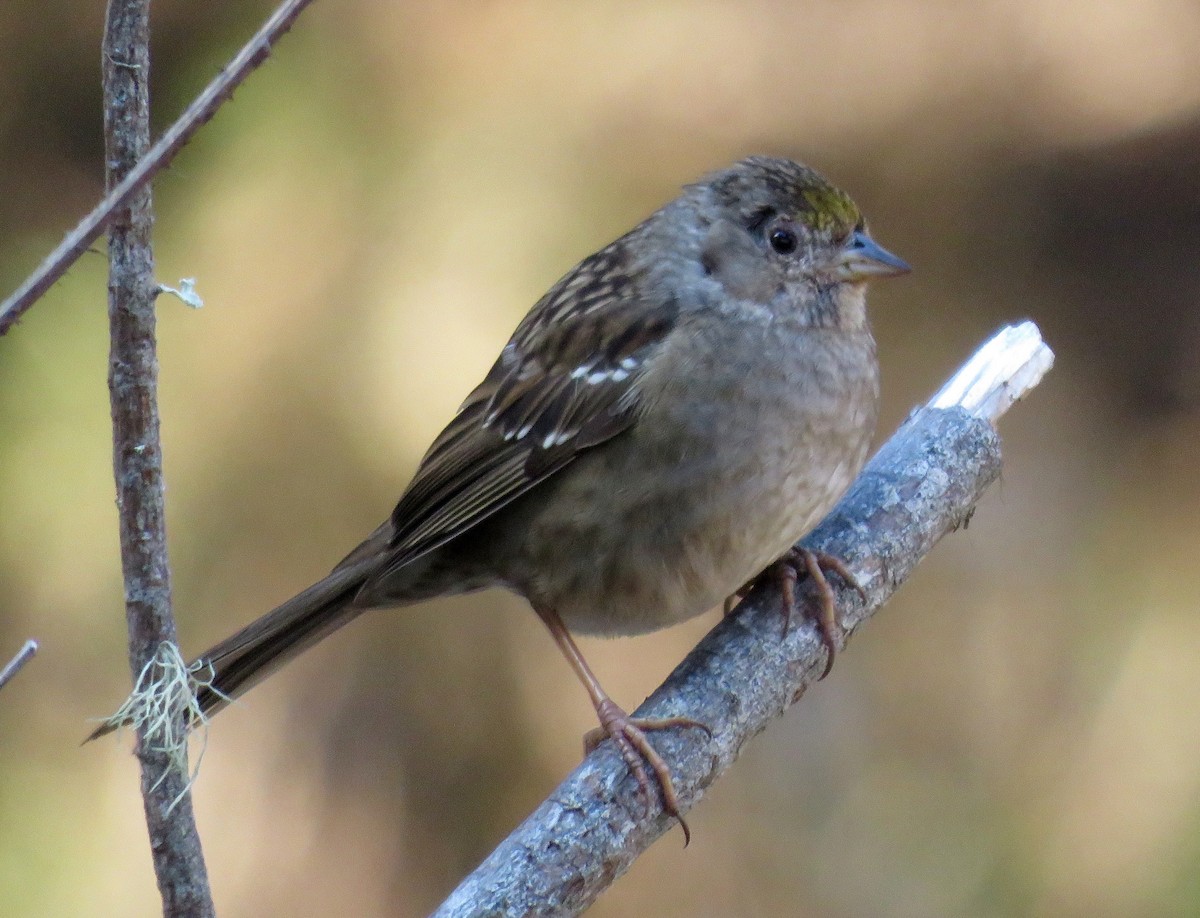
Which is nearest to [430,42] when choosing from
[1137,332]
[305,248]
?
[305,248]

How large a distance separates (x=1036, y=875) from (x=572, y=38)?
8.16 feet

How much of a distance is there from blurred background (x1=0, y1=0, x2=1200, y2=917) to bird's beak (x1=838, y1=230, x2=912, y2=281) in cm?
124

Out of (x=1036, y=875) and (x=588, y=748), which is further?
(x=1036, y=875)

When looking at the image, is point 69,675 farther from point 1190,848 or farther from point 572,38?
point 1190,848

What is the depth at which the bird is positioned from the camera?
218 centimetres

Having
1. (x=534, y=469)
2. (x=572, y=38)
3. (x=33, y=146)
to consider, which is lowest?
(x=534, y=469)

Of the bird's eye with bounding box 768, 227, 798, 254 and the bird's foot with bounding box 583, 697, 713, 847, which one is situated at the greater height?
the bird's eye with bounding box 768, 227, 798, 254

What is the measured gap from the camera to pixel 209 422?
137 inches

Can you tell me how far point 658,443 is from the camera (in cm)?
220

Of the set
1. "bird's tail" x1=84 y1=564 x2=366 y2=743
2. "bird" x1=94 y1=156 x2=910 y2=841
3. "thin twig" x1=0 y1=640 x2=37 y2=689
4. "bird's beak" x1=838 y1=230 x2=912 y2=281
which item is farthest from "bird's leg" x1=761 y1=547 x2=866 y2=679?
"thin twig" x1=0 y1=640 x2=37 y2=689

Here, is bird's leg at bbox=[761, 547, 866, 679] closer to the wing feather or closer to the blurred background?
the wing feather

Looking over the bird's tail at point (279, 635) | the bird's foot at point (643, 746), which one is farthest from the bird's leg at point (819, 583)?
the bird's tail at point (279, 635)

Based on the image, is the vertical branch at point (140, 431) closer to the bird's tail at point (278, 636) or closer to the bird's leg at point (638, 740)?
the bird's leg at point (638, 740)

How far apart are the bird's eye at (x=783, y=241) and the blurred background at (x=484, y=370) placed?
3.90ft
